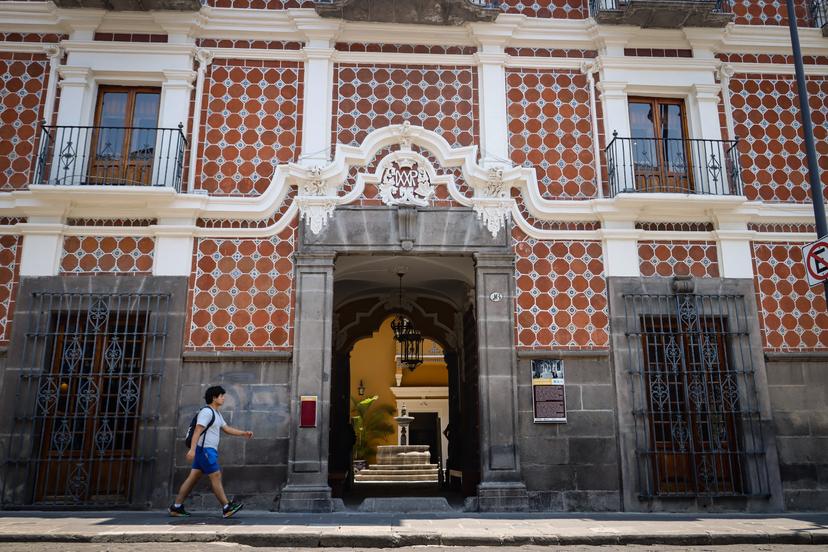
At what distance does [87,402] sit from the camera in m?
9.40

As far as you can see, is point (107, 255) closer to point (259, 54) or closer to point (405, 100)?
point (259, 54)

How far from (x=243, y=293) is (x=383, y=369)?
15.0 meters

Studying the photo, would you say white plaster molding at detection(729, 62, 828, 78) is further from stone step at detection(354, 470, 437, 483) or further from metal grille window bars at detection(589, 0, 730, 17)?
stone step at detection(354, 470, 437, 483)

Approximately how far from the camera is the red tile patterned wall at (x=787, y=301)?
10.3m

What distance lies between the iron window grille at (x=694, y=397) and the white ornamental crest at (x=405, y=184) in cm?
323

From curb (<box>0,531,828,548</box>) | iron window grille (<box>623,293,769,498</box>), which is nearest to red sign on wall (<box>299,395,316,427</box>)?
curb (<box>0,531,828,548</box>)

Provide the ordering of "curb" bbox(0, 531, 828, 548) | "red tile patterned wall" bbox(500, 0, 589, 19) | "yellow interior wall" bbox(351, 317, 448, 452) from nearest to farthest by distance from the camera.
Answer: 1. "curb" bbox(0, 531, 828, 548)
2. "red tile patterned wall" bbox(500, 0, 589, 19)
3. "yellow interior wall" bbox(351, 317, 448, 452)

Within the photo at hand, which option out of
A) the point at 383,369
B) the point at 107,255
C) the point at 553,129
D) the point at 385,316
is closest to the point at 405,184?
the point at 553,129

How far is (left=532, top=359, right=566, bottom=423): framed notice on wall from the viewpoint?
9734 mm

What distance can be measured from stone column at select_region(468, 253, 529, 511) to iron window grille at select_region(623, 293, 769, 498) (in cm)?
165

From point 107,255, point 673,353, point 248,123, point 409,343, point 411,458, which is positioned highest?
point 248,123

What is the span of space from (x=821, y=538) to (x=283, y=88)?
346 inches

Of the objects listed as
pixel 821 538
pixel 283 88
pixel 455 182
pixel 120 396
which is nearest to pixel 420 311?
pixel 455 182

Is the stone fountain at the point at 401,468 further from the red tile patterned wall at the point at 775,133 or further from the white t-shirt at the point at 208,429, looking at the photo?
the red tile patterned wall at the point at 775,133
